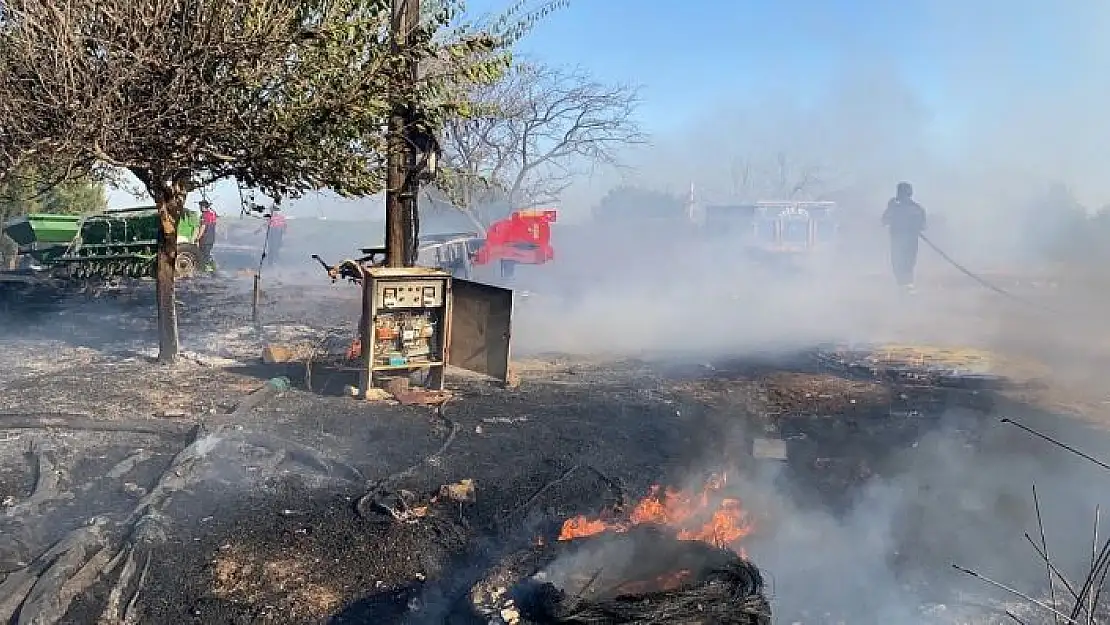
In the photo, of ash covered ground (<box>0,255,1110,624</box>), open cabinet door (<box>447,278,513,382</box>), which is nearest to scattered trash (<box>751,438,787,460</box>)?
ash covered ground (<box>0,255,1110,624</box>)

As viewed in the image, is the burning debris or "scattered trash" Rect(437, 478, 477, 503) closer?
the burning debris

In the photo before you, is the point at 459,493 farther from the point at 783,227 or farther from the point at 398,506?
the point at 783,227

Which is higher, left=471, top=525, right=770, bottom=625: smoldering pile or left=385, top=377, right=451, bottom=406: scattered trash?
left=471, top=525, right=770, bottom=625: smoldering pile

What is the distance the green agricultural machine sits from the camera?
1631 centimetres

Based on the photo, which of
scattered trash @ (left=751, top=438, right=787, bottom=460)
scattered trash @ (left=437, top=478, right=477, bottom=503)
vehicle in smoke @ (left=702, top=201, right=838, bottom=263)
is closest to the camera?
scattered trash @ (left=437, top=478, right=477, bottom=503)

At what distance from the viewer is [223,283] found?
19.8 meters

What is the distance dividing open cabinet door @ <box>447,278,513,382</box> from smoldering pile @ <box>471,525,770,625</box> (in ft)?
16.5

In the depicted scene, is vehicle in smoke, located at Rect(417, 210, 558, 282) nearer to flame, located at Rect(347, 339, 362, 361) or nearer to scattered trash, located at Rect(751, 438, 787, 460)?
flame, located at Rect(347, 339, 362, 361)

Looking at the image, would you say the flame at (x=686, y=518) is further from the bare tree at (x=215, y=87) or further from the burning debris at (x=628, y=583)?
the bare tree at (x=215, y=87)

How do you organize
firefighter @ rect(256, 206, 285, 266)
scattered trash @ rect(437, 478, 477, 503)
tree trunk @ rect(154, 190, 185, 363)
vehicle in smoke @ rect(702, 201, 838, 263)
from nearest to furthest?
scattered trash @ rect(437, 478, 477, 503)
tree trunk @ rect(154, 190, 185, 363)
vehicle in smoke @ rect(702, 201, 838, 263)
firefighter @ rect(256, 206, 285, 266)

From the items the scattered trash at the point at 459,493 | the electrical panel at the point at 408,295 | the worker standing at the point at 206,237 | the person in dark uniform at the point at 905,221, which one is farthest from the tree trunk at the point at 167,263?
the person in dark uniform at the point at 905,221

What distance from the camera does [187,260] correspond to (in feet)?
64.6

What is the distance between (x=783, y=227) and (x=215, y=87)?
22223 mm

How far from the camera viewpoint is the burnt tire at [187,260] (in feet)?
64.1
